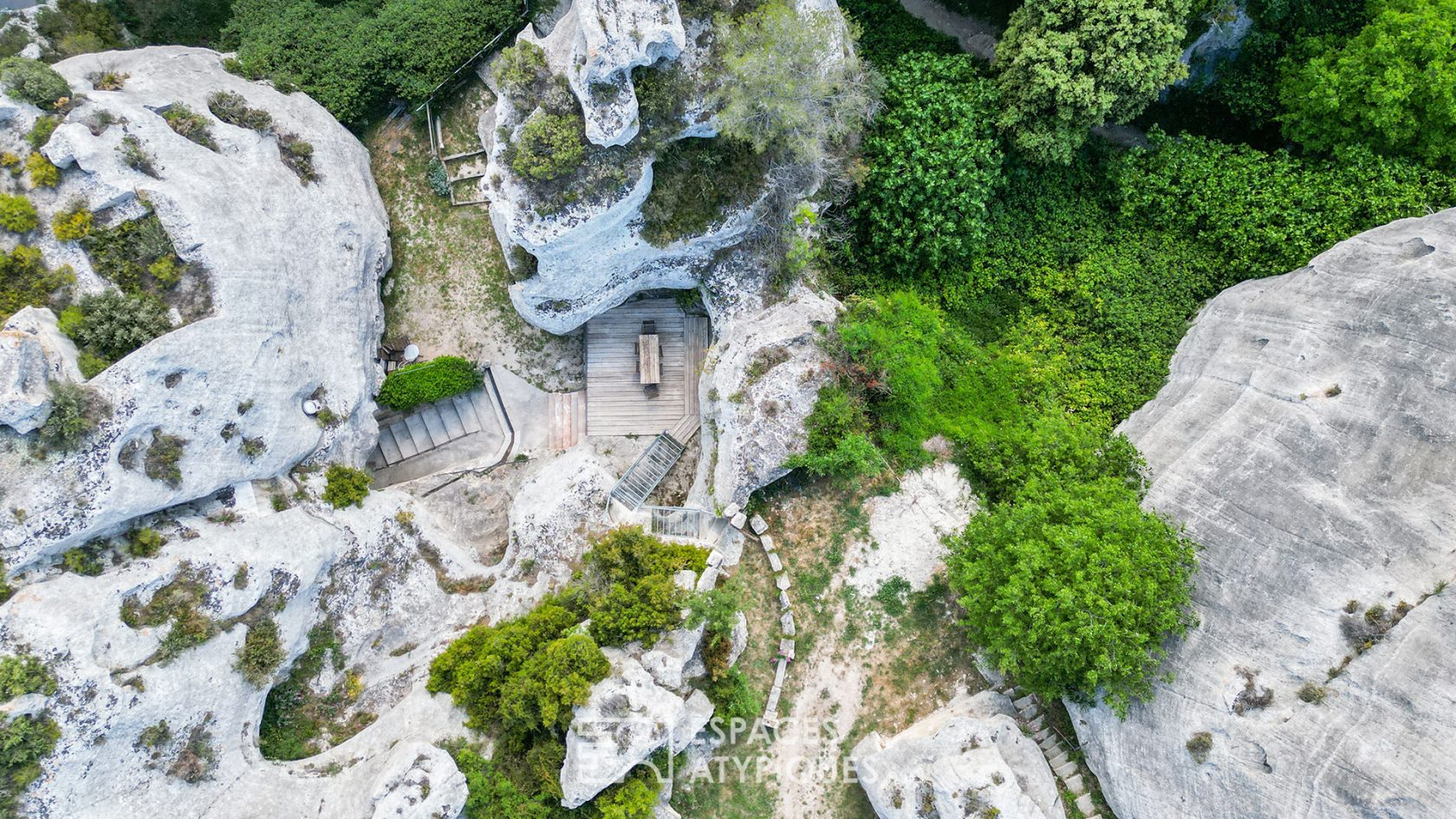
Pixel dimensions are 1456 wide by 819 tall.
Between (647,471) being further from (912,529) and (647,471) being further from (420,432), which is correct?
(912,529)

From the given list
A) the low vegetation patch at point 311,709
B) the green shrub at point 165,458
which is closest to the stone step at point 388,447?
the low vegetation patch at point 311,709

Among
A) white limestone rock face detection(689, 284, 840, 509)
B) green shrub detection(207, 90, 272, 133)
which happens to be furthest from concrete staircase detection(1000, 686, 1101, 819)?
green shrub detection(207, 90, 272, 133)

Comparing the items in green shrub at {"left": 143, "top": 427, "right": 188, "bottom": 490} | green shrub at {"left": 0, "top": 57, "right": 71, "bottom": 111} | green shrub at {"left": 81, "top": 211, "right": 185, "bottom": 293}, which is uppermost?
green shrub at {"left": 0, "top": 57, "right": 71, "bottom": 111}

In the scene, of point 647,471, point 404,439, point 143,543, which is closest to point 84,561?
point 143,543

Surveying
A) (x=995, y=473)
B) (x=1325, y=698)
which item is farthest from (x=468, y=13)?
(x=1325, y=698)

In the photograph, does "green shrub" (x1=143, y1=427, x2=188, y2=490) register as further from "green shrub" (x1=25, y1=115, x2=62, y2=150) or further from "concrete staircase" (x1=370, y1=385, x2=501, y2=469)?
"green shrub" (x1=25, y1=115, x2=62, y2=150)

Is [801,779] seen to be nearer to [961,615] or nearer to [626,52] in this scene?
[961,615]
